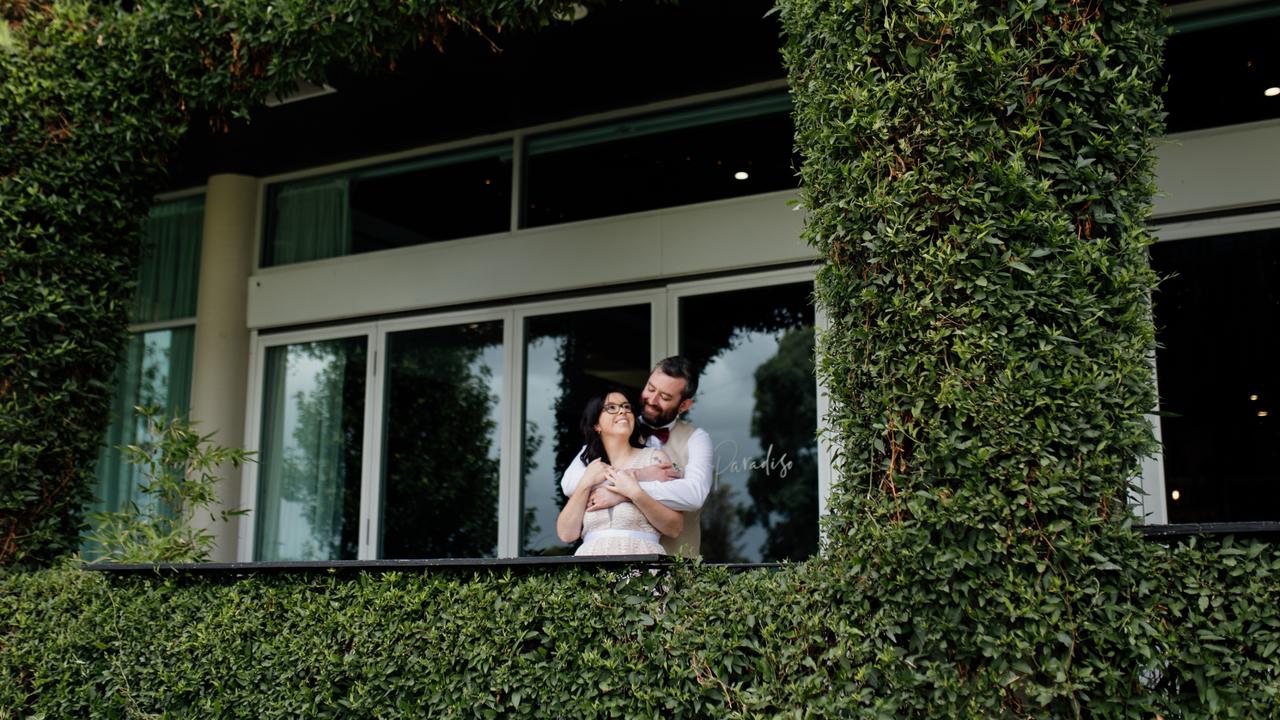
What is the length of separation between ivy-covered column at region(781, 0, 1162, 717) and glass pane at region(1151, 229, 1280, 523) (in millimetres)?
2331

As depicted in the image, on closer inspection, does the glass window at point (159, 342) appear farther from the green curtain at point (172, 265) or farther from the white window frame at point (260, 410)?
the white window frame at point (260, 410)

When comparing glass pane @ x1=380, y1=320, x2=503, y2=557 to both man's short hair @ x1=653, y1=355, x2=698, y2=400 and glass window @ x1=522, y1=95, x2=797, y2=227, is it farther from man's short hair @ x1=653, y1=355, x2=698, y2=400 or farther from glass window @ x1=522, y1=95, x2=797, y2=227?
man's short hair @ x1=653, y1=355, x2=698, y2=400

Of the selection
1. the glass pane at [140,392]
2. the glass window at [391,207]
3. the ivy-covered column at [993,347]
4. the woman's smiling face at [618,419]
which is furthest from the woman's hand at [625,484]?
the glass pane at [140,392]

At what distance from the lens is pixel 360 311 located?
7.62 m

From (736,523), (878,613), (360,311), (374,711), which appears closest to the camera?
(878,613)

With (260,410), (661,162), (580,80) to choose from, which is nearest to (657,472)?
(661,162)

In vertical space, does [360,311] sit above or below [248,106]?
below

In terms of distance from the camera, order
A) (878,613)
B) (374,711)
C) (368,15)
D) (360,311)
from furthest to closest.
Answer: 1. (360,311)
2. (368,15)
3. (374,711)
4. (878,613)

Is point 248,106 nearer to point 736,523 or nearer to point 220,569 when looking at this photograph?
point 220,569

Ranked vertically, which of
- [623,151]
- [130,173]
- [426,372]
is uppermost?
[623,151]

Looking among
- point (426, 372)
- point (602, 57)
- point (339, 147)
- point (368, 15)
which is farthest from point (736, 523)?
point (339, 147)

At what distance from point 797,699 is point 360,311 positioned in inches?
200

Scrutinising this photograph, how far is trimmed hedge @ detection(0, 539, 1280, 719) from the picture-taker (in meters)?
3.08

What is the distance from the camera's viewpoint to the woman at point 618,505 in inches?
176
